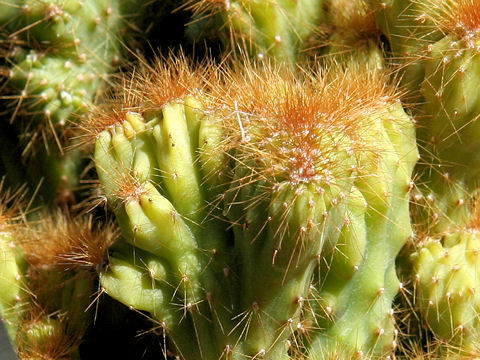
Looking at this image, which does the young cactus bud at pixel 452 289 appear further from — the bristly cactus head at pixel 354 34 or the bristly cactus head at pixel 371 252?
the bristly cactus head at pixel 354 34

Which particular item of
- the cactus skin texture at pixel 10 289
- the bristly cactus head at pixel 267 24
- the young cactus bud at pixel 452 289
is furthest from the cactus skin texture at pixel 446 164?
the cactus skin texture at pixel 10 289

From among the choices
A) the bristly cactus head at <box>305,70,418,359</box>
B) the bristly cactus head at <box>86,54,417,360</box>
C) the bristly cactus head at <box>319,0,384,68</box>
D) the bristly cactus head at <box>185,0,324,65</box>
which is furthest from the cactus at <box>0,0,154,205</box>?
the bristly cactus head at <box>305,70,418,359</box>

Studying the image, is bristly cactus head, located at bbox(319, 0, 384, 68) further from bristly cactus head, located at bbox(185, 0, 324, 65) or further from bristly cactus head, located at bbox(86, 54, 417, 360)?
bristly cactus head, located at bbox(86, 54, 417, 360)

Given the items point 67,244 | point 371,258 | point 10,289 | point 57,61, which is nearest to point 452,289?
point 371,258

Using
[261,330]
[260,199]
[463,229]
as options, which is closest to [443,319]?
[463,229]

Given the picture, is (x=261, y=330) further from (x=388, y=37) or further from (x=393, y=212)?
(x=388, y=37)

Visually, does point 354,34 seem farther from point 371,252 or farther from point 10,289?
point 10,289
